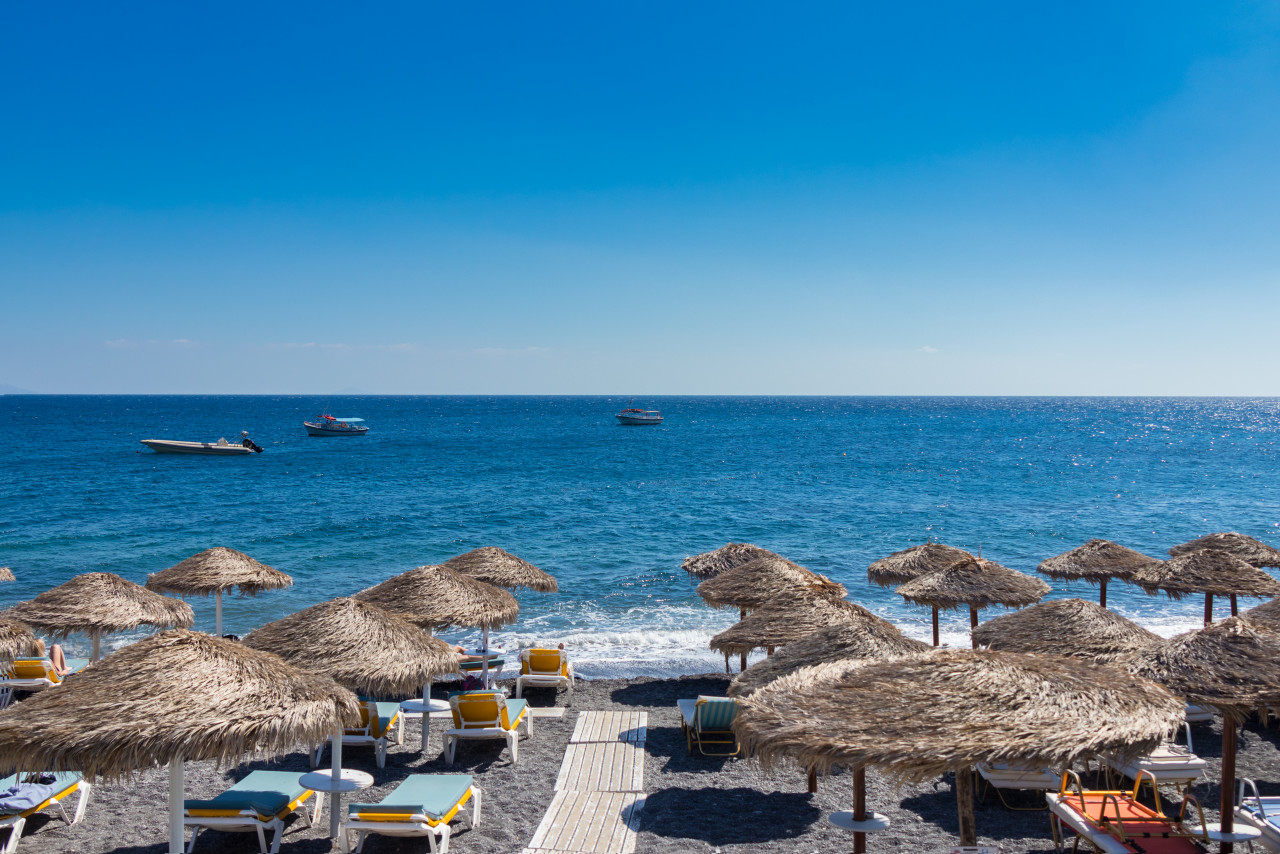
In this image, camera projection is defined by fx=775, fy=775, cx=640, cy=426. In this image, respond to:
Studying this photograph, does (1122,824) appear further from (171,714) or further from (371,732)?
(371,732)

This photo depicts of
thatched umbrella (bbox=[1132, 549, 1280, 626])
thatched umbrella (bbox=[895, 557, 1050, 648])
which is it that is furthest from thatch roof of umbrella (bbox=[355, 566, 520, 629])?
thatched umbrella (bbox=[1132, 549, 1280, 626])

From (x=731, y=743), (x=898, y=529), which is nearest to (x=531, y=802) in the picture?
(x=731, y=743)

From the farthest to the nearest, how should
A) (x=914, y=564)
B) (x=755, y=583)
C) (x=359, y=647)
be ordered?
Result: (x=914, y=564), (x=755, y=583), (x=359, y=647)

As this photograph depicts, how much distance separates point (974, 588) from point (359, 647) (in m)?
9.42

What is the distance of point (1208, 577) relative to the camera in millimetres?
13016

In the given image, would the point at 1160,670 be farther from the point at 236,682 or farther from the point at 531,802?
the point at 236,682

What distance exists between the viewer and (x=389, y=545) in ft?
97.0

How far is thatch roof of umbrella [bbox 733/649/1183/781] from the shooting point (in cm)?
450

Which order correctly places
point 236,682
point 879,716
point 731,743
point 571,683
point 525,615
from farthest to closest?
point 525,615, point 571,683, point 731,743, point 236,682, point 879,716

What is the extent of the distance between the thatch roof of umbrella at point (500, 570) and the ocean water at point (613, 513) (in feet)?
9.24

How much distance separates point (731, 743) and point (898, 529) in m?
25.0

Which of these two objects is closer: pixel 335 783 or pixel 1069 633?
pixel 335 783

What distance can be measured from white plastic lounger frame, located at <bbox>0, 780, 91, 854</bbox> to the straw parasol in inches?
618

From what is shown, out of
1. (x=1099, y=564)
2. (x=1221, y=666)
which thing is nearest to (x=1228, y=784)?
(x=1221, y=666)
